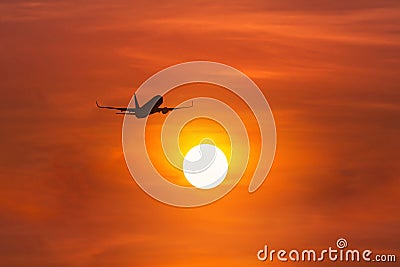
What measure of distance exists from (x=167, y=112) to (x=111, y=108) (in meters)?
9.85

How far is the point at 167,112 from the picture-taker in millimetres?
195750

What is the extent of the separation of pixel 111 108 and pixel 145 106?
5.54 meters

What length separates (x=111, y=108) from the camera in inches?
7859

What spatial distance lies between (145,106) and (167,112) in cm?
477

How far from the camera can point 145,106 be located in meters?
199
